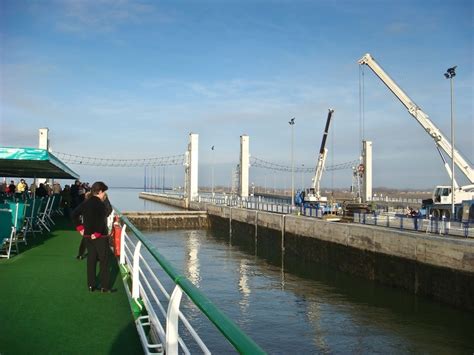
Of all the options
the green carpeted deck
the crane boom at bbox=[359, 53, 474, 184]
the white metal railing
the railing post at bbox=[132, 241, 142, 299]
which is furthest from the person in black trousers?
the crane boom at bbox=[359, 53, 474, 184]

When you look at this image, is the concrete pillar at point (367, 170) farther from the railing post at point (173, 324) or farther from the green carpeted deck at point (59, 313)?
the railing post at point (173, 324)

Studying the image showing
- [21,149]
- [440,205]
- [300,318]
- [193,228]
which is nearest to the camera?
[21,149]

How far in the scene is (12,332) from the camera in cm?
469

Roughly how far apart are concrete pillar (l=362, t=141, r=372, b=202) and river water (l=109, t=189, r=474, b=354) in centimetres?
2489

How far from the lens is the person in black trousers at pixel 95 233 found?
648 centimetres

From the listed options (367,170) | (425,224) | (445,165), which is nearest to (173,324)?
(425,224)

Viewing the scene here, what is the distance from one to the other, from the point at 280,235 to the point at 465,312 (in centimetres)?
1450

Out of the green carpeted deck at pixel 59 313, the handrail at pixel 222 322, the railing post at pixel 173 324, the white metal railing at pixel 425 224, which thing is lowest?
the green carpeted deck at pixel 59 313

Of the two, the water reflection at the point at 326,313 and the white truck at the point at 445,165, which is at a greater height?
the white truck at the point at 445,165

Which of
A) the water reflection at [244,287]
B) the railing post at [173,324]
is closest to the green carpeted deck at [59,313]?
the railing post at [173,324]

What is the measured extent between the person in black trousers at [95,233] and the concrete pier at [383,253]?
10284 mm

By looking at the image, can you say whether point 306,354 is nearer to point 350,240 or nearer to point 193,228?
point 350,240

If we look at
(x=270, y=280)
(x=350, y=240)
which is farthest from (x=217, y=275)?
(x=350, y=240)

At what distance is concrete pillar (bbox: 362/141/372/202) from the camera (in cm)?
4375
